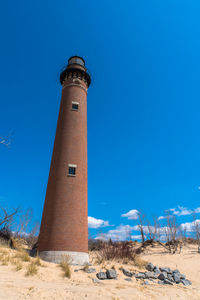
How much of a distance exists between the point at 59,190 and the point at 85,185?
2.69 meters

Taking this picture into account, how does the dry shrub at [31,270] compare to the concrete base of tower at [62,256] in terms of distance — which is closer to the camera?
the dry shrub at [31,270]

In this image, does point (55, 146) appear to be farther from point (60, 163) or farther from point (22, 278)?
point (22, 278)

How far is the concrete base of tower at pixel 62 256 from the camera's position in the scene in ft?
51.5

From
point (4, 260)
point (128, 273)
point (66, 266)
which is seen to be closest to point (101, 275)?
point (128, 273)

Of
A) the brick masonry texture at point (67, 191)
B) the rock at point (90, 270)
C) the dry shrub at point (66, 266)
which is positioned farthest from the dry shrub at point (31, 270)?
the brick masonry texture at point (67, 191)

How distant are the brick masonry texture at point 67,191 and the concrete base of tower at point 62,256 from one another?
0.29m

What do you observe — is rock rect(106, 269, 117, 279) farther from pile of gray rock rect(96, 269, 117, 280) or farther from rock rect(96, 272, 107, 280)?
rock rect(96, 272, 107, 280)

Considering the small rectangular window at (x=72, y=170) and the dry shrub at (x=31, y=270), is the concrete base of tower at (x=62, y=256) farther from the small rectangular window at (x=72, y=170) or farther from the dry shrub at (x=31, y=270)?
the small rectangular window at (x=72, y=170)

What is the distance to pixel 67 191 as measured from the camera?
1820cm

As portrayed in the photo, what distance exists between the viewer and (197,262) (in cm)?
2297

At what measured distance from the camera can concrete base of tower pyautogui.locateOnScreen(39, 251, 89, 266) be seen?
15711 millimetres

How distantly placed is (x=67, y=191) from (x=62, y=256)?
16.8ft

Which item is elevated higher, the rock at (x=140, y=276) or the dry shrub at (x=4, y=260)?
the dry shrub at (x=4, y=260)

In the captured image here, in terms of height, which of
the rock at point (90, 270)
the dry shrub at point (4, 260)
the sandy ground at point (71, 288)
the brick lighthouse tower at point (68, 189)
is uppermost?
the brick lighthouse tower at point (68, 189)
